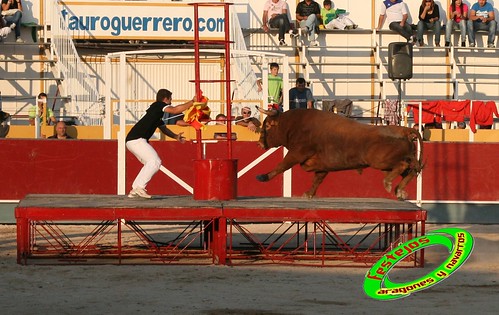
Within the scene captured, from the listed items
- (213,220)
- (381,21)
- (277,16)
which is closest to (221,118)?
(213,220)

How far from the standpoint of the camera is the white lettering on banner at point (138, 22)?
3092 cm

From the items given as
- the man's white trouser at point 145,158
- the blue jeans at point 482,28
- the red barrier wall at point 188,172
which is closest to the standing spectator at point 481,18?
the blue jeans at point 482,28

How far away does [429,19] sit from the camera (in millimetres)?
32781

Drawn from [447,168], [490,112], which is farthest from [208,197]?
[490,112]

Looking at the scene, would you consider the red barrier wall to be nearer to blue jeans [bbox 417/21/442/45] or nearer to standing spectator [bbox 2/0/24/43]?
standing spectator [bbox 2/0/24/43]

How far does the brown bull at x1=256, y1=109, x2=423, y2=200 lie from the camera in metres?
17.5

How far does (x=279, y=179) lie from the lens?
2384cm

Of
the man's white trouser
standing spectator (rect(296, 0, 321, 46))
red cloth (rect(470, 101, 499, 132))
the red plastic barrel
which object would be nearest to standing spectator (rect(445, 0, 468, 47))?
standing spectator (rect(296, 0, 321, 46))

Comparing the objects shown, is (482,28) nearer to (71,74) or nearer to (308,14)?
(308,14)

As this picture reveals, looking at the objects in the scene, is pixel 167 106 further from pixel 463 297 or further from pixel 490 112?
pixel 490 112

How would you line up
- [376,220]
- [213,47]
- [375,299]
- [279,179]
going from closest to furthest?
[375,299] → [376,220] → [279,179] → [213,47]

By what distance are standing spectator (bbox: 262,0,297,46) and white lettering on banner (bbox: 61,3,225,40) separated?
5.07 ft

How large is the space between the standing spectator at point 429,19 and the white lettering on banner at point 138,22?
5162mm

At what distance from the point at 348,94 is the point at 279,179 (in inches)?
381
